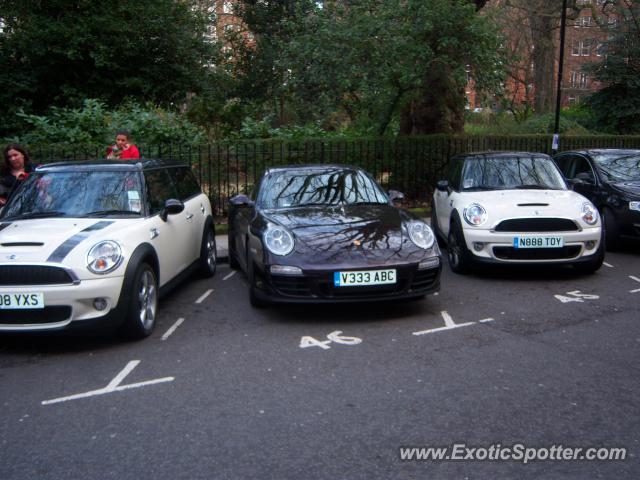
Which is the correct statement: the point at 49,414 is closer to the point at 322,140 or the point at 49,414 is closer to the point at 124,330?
the point at 124,330

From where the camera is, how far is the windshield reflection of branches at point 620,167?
10.1 m

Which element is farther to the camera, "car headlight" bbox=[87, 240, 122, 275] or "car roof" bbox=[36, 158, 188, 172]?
"car roof" bbox=[36, 158, 188, 172]

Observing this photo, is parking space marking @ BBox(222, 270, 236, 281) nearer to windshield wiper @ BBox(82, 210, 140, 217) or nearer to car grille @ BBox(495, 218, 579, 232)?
windshield wiper @ BBox(82, 210, 140, 217)

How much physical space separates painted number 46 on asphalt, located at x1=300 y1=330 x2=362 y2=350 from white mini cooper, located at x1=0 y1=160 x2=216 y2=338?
143cm

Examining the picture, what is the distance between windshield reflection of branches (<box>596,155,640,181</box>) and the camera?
396 inches

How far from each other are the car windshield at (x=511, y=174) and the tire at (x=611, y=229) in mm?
1388

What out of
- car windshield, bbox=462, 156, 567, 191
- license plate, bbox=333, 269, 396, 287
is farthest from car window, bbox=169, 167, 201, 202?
car windshield, bbox=462, 156, 567, 191

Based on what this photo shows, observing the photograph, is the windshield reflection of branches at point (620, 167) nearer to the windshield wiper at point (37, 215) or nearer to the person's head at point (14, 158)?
the windshield wiper at point (37, 215)

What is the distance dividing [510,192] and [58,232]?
218 inches

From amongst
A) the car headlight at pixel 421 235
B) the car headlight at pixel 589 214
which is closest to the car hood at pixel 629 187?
the car headlight at pixel 589 214

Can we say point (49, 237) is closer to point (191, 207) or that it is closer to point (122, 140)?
point (191, 207)

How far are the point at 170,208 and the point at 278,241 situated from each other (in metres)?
1.28

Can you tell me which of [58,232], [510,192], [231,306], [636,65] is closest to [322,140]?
[510,192]

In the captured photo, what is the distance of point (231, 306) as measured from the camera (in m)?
6.96
